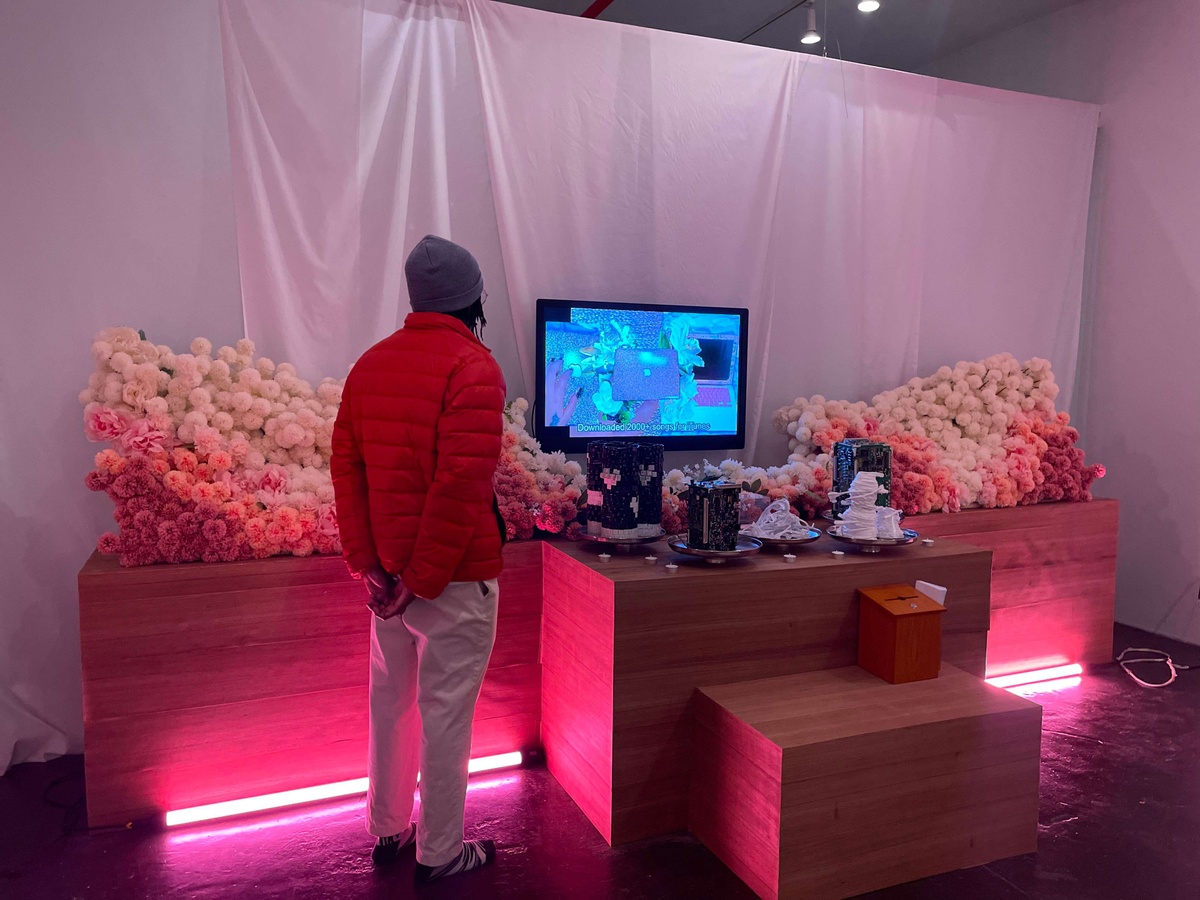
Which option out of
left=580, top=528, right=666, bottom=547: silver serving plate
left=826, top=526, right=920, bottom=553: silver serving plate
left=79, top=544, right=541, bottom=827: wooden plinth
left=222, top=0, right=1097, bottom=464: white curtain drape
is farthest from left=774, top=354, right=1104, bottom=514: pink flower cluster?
left=79, top=544, right=541, bottom=827: wooden plinth

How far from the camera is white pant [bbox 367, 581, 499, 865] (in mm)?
2121

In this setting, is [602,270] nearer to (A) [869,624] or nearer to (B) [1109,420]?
(A) [869,624]

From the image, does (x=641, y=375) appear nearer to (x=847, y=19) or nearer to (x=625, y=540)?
(x=625, y=540)

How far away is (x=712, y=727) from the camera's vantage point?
2.37 metres

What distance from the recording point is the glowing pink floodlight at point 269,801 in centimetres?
249

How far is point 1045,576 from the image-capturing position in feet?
12.2

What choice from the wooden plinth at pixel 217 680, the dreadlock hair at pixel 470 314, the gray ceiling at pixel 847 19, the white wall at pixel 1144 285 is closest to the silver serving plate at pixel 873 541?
the dreadlock hair at pixel 470 314

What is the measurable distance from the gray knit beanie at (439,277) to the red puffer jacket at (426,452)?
0.04 meters

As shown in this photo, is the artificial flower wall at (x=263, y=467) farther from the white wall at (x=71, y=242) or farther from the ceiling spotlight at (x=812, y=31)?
the ceiling spotlight at (x=812, y=31)

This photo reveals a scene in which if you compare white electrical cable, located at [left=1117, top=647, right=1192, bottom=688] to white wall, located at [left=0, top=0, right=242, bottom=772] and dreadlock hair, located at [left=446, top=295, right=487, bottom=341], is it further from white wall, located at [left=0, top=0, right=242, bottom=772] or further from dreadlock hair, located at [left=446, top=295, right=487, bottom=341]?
white wall, located at [left=0, top=0, right=242, bottom=772]

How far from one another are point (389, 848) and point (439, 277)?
1.55 m

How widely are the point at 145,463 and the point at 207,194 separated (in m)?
1.05

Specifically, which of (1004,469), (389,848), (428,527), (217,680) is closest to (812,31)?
(1004,469)

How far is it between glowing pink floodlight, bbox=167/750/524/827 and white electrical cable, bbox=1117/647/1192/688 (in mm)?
2904
